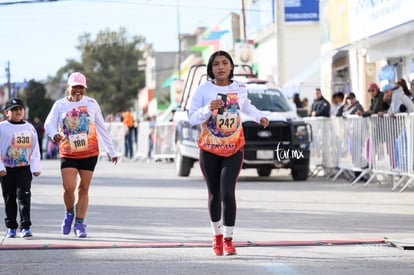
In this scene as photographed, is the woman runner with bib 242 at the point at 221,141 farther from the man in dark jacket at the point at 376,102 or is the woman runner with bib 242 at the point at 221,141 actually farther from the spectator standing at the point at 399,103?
the man in dark jacket at the point at 376,102

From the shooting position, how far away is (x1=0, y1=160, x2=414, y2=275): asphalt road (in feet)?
27.8

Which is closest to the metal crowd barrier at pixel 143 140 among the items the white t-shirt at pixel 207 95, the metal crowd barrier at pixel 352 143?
the metal crowd barrier at pixel 352 143

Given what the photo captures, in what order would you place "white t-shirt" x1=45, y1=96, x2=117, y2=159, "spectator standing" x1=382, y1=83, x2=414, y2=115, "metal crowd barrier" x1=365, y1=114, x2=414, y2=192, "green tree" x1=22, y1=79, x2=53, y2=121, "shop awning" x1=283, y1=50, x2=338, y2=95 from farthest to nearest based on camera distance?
"green tree" x1=22, y1=79, x2=53, y2=121 < "shop awning" x1=283, y1=50, x2=338, y2=95 < "spectator standing" x1=382, y1=83, x2=414, y2=115 < "metal crowd barrier" x1=365, y1=114, x2=414, y2=192 < "white t-shirt" x1=45, y1=96, x2=117, y2=159

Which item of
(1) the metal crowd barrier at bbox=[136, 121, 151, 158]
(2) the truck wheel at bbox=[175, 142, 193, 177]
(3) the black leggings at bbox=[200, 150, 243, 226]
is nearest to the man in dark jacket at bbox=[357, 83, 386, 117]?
(2) the truck wheel at bbox=[175, 142, 193, 177]

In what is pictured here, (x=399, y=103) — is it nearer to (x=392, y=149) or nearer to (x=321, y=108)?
(x=392, y=149)

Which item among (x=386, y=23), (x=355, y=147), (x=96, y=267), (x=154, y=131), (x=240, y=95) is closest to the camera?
(x=96, y=267)

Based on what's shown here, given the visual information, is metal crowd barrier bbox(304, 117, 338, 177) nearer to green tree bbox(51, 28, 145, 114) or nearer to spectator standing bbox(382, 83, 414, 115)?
spectator standing bbox(382, 83, 414, 115)

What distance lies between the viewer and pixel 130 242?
10.2m

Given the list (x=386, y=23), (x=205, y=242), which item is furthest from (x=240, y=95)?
(x=386, y=23)

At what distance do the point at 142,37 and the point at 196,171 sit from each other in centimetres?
9469

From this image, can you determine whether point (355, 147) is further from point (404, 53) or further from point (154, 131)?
point (154, 131)

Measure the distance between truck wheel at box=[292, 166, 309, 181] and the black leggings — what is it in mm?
11547

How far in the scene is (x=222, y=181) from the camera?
9211mm

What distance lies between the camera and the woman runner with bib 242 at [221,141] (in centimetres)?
920
